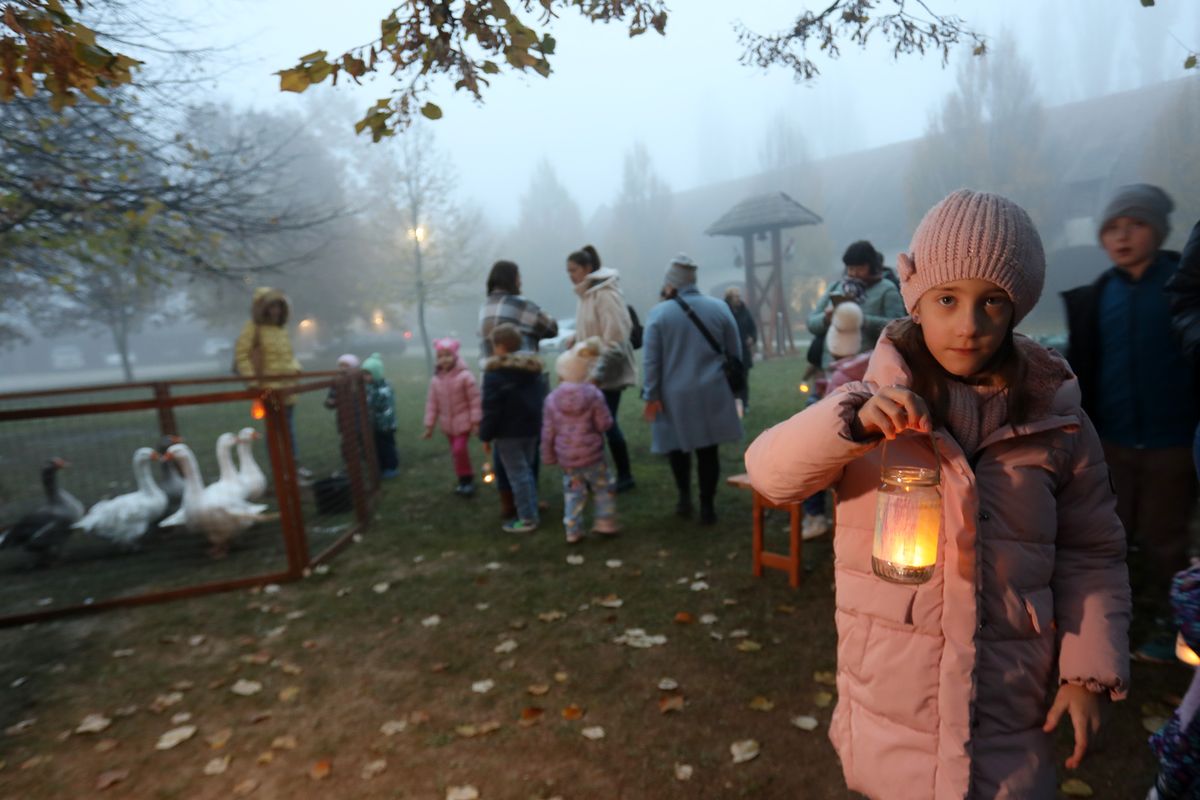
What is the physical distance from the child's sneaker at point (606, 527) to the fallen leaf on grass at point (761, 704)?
2.72 m

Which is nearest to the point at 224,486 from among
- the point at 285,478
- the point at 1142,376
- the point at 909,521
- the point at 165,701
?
the point at 285,478

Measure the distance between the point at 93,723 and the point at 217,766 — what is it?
1.08m

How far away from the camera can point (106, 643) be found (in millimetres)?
4934

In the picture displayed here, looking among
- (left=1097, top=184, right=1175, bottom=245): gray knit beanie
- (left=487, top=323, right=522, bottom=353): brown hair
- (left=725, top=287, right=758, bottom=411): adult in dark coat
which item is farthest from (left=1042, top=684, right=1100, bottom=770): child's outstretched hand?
(left=725, top=287, right=758, bottom=411): adult in dark coat

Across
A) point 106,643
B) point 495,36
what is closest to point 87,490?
point 106,643

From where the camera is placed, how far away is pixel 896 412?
134cm

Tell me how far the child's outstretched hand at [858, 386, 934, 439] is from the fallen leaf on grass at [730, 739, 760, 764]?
94.9 inches

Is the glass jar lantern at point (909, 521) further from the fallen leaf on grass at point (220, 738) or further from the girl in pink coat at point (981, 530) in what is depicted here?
the fallen leaf on grass at point (220, 738)

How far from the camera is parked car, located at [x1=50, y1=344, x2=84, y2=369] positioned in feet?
181

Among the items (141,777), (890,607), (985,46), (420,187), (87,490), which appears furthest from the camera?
(420,187)

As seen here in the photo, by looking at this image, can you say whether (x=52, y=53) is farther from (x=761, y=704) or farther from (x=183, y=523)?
(x=183, y=523)

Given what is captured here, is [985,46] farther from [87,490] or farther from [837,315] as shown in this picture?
[87,490]

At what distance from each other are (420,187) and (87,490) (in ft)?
72.8

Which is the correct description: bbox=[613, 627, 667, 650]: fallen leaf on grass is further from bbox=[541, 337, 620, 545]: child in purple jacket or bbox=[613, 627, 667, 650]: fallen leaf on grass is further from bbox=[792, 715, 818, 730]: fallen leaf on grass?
bbox=[541, 337, 620, 545]: child in purple jacket
